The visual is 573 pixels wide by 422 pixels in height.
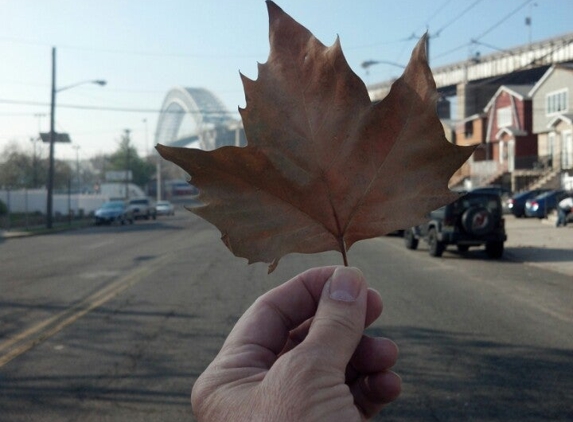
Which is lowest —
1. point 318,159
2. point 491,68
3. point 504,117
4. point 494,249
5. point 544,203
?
point 494,249

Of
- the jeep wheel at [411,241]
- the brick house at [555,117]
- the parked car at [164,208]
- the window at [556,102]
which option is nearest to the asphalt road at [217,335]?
the jeep wheel at [411,241]

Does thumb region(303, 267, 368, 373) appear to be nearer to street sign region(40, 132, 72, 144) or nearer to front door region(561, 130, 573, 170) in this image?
street sign region(40, 132, 72, 144)

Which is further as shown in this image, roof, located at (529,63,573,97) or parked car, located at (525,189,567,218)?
roof, located at (529,63,573,97)

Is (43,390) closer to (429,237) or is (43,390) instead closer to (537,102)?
(429,237)

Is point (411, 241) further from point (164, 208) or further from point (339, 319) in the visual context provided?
point (164, 208)

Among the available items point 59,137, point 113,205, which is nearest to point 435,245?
point 59,137

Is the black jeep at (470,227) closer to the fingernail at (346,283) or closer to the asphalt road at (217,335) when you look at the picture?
the asphalt road at (217,335)

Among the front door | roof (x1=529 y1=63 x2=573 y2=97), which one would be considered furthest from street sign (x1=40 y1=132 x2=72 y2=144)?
roof (x1=529 y1=63 x2=573 y2=97)
